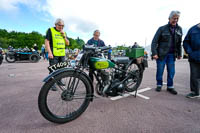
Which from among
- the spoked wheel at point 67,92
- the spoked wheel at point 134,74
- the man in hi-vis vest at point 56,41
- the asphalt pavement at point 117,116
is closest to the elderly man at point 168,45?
the spoked wheel at point 134,74

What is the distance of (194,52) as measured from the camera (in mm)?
2418

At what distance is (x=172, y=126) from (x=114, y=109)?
91 cm

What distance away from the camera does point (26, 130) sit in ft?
4.89

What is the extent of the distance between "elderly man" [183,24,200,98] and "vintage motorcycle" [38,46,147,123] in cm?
153

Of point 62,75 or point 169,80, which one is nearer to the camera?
point 62,75

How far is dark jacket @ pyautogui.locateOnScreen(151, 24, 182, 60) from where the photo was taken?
273 cm

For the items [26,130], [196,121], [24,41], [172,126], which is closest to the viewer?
[26,130]

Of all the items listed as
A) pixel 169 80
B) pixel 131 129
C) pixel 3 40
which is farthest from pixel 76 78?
pixel 3 40

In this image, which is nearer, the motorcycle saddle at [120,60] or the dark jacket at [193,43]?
the motorcycle saddle at [120,60]

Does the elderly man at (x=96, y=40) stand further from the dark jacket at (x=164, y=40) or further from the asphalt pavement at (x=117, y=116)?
the asphalt pavement at (x=117, y=116)

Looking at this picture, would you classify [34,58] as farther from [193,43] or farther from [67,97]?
[193,43]

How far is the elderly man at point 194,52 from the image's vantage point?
7.88 ft

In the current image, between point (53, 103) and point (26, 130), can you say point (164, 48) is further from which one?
point (26, 130)

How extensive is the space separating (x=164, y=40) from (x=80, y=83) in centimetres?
239
